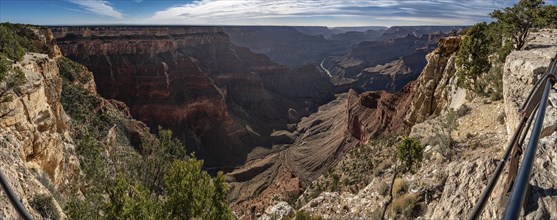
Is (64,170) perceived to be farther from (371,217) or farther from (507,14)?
(507,14)

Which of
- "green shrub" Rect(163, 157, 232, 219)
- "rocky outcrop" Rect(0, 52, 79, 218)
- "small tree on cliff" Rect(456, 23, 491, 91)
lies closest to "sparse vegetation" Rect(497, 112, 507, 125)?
"small tree on cliff" Rect(456, 23, 491, 91)

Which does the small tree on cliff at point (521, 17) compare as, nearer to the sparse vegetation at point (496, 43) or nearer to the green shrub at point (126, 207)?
the sparse vegetation at point (496, 43)

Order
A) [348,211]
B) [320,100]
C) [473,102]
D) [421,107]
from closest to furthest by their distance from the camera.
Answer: [348,211] < [473,102] < [421,107] < [320,100]

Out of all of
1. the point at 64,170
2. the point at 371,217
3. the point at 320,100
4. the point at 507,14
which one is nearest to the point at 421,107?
the point at 507,14

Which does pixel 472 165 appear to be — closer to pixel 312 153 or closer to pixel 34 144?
pixel 34 144

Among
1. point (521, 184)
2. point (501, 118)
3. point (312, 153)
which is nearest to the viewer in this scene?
point (521, 184)

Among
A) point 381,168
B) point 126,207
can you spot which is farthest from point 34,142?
point 381,168

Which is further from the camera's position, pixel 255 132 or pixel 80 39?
pixel 255 132
